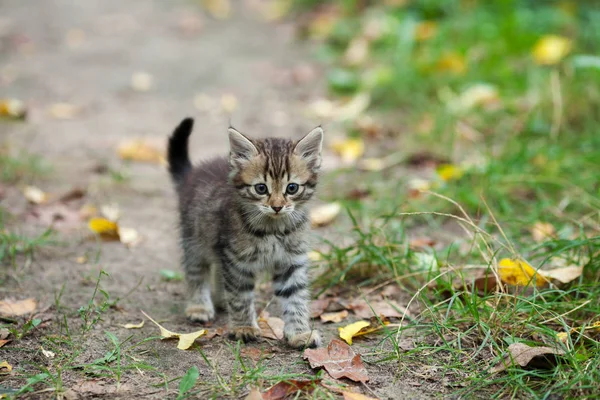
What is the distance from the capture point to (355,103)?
6953 millimetres

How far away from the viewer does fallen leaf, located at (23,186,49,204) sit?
201 inches

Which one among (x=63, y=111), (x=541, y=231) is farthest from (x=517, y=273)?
(x=63, y=111)

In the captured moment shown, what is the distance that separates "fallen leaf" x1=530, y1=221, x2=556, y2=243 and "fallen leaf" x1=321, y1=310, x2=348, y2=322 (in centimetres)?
137

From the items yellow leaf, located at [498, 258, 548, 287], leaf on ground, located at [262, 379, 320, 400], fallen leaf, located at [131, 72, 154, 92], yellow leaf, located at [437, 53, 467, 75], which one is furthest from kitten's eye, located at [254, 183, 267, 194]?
fallen leaf, located at [131, 72, 154, 92]

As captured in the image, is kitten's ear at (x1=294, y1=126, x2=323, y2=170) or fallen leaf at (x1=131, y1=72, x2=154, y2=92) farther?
fallen leaf at (x1=131, y1=72, x2=154, y2=92)

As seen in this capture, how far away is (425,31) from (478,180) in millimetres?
3507

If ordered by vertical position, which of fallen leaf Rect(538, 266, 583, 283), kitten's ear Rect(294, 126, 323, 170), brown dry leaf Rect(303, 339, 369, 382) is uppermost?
kitten's ear Rect(294, 126, 323, 170)

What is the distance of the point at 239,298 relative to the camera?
3623 mm

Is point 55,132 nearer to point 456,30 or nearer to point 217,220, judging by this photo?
point 217,220

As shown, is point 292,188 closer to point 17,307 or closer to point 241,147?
point 241,147

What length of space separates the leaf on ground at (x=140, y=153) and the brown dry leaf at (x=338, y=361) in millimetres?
3453

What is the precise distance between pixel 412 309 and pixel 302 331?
66cm

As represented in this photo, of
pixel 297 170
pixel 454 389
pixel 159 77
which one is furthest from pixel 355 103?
pixel 454 389

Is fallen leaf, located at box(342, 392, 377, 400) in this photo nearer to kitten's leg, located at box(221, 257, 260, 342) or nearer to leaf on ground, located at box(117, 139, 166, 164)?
kitten's leg, located at box(221, 257, 260, 342)
